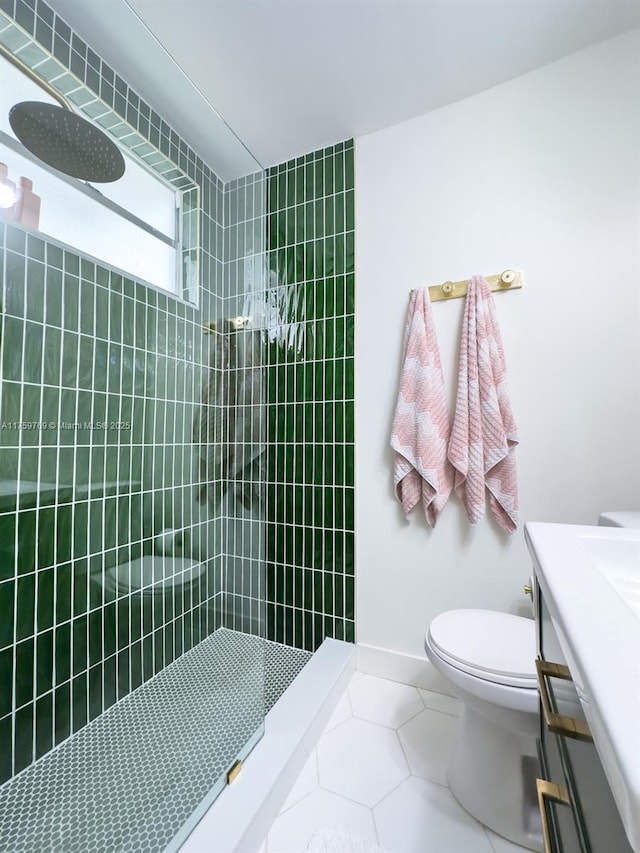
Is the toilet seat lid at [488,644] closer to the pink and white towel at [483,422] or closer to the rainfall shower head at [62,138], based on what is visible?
the pink and white towel at [483,422]

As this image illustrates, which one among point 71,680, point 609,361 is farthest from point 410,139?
point 71,680

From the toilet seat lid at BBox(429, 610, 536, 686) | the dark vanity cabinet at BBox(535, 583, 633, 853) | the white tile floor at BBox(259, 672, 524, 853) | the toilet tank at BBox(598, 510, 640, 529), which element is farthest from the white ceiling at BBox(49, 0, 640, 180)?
the white tile floor at BBox(259, 672, 524, 853)

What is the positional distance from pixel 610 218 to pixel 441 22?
2.86 ft

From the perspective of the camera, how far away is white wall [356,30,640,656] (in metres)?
1.33

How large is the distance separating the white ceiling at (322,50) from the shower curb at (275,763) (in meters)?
2.25

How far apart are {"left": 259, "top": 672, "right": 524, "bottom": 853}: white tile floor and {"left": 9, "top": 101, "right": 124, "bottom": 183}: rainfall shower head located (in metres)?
2.12

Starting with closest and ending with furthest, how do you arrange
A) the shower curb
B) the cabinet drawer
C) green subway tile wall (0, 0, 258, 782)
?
the cabinet drawer < the shower curb < green subway tile wall (0, 0, 258, 782)

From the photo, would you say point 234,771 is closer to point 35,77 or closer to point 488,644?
point 488,644

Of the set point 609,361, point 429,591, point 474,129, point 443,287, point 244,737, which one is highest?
point 474,129

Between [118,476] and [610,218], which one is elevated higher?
[610,218]

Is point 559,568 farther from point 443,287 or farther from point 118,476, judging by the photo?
point 118,476

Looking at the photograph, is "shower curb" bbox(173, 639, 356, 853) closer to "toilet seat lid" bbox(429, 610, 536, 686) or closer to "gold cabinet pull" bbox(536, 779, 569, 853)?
"toilet seat lid" bbox(429, 610, 536, 686)

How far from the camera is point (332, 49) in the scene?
54.8 inches

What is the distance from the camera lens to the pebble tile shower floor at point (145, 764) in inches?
36.4
